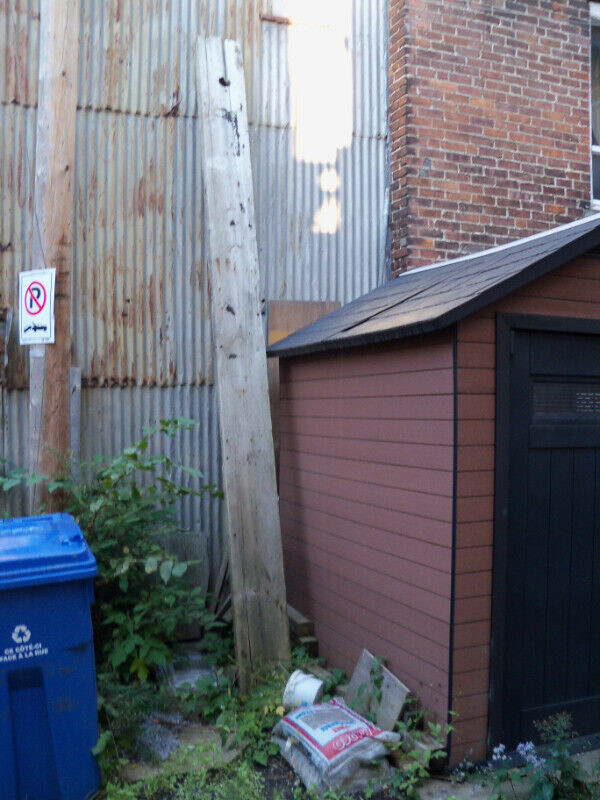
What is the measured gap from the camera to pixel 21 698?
12.5 feet

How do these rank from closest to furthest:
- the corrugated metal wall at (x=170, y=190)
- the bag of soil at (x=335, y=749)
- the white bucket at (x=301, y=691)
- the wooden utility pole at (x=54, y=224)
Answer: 1. the bag of soil at (x=335, y=749)
2. the white bucket at (x=301, y=691)
3. the wooden utility pole at (x=54, y=224)
4. the corrugated metal wall at (x=170, y=190)

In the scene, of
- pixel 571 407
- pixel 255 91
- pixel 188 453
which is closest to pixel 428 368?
pixel 571 407

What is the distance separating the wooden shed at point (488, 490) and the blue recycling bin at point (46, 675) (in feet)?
5.99

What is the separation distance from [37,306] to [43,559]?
1987 millimetres

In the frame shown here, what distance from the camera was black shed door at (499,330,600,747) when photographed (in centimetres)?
438

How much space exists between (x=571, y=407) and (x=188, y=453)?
314cm

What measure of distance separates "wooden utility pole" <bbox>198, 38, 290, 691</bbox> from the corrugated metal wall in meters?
0.46

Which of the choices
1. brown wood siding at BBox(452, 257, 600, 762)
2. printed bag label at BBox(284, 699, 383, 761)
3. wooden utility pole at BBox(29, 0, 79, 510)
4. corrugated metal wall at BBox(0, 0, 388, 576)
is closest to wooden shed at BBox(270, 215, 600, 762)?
brown wood siding at BBox(452, 257, 600, 762)

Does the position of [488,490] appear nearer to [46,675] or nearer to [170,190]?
[46,675]

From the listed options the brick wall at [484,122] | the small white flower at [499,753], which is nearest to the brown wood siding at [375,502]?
the small white flower at [499,753]

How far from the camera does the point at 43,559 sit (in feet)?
12.5

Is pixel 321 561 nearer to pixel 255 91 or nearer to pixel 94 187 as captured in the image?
pixel 94 187

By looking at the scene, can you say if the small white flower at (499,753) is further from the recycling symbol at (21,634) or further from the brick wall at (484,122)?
the brick wall at (484,122)

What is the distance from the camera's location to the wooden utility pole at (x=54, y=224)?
17.1 feet
